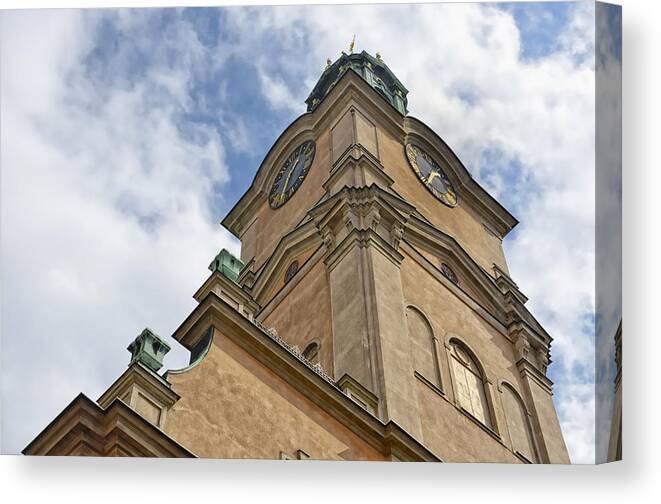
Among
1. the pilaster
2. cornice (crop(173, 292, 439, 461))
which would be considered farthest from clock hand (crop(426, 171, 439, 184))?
cornice (crop(173, 292, 439, 461))

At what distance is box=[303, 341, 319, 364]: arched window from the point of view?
14031 mm

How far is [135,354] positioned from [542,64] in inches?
176

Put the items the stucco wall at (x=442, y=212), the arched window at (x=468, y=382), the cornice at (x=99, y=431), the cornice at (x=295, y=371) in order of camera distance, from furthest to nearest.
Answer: the stucco wall at (x=442, y=212) → the arched window at (x=468, y=382) → the cornice at (x=295, y=371) → the cornice at (x=99, y=431)

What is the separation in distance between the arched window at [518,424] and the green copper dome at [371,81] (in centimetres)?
504

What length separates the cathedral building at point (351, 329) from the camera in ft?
31.8

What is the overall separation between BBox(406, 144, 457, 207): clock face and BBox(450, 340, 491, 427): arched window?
360 cm

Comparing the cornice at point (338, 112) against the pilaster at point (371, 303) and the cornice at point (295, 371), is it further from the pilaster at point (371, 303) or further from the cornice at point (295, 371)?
the cornice at point (295, 371)

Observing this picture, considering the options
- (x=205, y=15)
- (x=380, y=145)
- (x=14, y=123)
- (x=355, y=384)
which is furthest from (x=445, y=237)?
(x=14, y=123)

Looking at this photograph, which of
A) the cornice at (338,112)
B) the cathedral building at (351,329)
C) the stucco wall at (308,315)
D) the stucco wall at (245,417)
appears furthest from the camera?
the cornice at (338,112)

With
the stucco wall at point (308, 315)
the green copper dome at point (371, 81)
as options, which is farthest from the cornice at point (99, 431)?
the green copper dome at point (371, 81)

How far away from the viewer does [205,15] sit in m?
10.7

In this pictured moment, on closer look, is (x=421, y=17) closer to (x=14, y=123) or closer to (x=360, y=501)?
(x=14, y=123)

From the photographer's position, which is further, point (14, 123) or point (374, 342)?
point (374, 342)

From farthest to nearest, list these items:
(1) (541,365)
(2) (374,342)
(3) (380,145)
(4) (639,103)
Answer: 1. (3) (380,145)
2. (1) (541,365)
3. (2) (374,342)
4. (4) (639,103)
